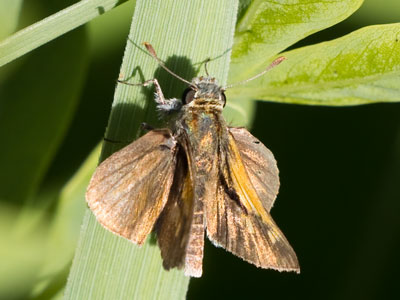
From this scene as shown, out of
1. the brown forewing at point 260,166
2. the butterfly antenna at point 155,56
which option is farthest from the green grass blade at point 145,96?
the brown forewing at point 260,166

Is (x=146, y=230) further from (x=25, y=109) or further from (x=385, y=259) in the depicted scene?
(x=385, y=259)

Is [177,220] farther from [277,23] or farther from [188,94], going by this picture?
[277,23]

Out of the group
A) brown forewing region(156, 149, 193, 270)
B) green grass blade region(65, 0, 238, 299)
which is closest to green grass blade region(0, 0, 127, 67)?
green grass blade region(65, 0, 238, 299)

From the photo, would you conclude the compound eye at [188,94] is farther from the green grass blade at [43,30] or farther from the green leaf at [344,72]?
the green grass blade at [43,30]

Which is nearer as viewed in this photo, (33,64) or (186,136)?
(186,136)

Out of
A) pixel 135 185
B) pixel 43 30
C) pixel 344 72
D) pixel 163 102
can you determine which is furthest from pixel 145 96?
pixel 344 72

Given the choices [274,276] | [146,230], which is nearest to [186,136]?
[146,230]
